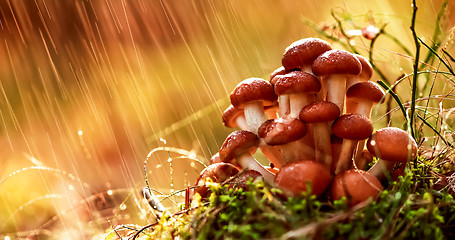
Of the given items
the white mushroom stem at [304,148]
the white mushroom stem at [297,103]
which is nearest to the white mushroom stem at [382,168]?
the white mushroom stem at [304,148]

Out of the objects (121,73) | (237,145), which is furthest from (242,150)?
(121,73)

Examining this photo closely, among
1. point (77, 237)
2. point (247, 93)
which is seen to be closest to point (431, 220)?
point (247, 93)

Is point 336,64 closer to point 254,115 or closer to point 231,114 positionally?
point 254,115

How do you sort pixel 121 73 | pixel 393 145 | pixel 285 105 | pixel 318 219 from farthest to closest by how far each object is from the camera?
pixel 121 73, pixel 285 105, pixel 393 145, pixel 318 219

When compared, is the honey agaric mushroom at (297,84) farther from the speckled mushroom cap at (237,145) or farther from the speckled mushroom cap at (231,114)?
the speckled mushroom cap at (231,114)

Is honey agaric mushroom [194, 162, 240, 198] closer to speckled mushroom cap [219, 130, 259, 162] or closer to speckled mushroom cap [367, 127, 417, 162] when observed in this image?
speckled mushroom cap [219, 130, 259, 162]
